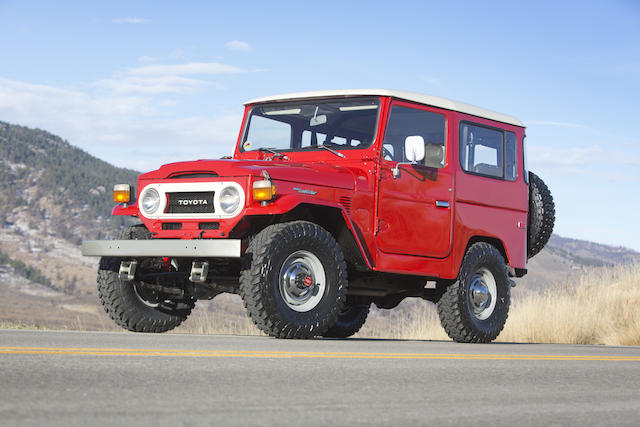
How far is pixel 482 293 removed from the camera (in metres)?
10.9

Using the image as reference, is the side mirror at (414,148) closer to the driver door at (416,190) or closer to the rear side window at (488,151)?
the driver door at (416,190)

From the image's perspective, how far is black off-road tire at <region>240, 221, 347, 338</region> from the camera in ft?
26.6

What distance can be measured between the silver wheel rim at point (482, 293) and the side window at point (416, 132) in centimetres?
144

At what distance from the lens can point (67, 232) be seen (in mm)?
99500

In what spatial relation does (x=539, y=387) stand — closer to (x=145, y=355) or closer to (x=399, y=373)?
(x=399, y=373)

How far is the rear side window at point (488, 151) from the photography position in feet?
35.6

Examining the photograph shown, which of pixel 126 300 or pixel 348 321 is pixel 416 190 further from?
pixel 126 300

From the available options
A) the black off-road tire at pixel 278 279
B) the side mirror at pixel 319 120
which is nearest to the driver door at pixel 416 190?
the side mirror at pixel 319 120

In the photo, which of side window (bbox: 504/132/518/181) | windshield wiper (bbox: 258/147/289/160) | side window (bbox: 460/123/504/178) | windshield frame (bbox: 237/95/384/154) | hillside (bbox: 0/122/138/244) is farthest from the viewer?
hillside (bbox: 0/122/138/244)

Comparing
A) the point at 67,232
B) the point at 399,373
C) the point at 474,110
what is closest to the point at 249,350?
the point at 399,373

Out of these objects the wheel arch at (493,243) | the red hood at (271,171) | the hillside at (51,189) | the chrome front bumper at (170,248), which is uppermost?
the hillside at (51,189)

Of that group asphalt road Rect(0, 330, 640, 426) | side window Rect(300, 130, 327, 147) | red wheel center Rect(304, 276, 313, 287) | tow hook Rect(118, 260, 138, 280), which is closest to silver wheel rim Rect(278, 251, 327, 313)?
red wheel center Rect(304, 276, 313, 287)

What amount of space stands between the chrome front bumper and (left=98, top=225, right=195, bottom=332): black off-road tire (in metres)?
0.48

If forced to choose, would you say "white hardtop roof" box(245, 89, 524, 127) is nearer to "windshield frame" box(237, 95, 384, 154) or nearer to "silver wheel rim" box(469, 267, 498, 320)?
"windshield frame" box(237, 95, 384, 154)
